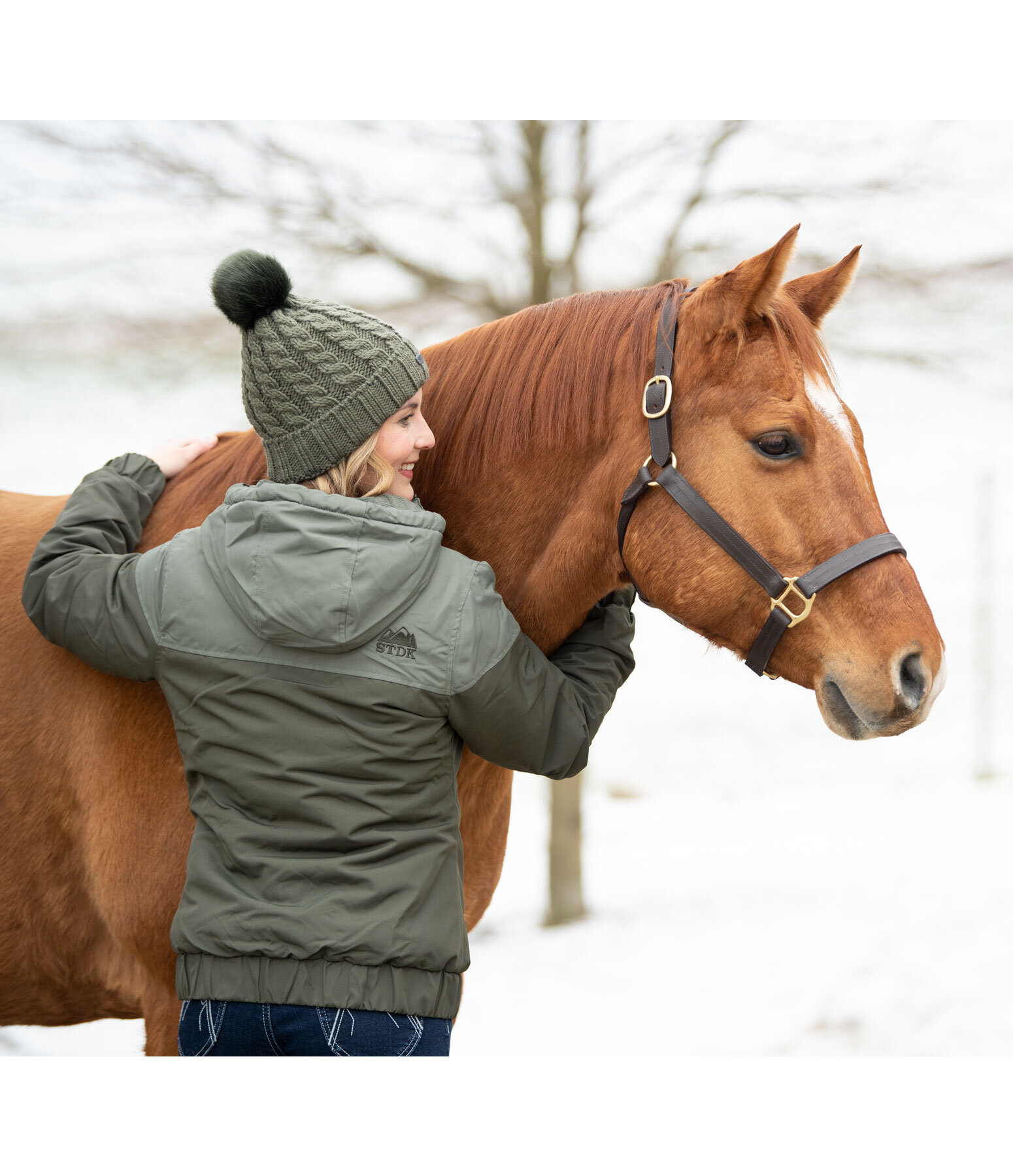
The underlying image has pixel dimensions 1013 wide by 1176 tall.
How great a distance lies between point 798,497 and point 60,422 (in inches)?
136

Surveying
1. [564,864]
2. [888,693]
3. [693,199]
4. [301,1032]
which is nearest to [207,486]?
[301,1032]

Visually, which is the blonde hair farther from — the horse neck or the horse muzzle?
the horse muzzle

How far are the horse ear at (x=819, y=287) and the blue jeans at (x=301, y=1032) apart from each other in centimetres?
154

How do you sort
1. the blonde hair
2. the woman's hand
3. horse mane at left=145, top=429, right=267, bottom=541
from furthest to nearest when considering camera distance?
the woman's hand, horse mane at left=145, top=429, right=267, bottom=541, the blonde hair

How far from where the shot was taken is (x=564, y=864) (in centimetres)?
461

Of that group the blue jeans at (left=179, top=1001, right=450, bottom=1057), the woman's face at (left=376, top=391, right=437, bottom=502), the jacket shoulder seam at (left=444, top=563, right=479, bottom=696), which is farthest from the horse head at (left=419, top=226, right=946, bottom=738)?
the blue jeans at (left=179, top=1001, right=450, bottom=1057)

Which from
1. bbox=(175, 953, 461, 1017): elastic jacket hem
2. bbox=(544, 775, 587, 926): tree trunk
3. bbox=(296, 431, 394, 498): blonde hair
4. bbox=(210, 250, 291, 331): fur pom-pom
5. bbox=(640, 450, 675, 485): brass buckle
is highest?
bbox=(210, 250, 291, 331): fur pom-pom

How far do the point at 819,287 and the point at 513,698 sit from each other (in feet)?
3.47

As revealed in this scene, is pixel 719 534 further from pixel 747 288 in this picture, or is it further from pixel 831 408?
pixel 747 288

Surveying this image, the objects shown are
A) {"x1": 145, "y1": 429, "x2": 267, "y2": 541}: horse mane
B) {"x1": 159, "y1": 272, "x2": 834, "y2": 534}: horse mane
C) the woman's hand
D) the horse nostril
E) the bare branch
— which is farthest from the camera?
the bare branch

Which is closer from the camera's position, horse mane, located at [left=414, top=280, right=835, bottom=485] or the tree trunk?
horse mane, located at [left=414, top=280, right=835, bottom=485]

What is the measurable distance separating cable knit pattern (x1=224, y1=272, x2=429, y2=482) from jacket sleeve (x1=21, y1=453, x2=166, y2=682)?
0.35 metres

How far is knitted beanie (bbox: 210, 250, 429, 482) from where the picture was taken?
1.54 metres

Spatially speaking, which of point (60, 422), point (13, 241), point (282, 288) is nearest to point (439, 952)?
point (282, 288)
